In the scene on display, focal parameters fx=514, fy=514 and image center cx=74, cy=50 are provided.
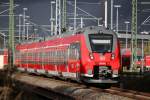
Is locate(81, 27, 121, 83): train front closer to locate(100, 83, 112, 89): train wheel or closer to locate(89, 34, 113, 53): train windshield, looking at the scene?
locate(89, 34, 113, 53): train windshield

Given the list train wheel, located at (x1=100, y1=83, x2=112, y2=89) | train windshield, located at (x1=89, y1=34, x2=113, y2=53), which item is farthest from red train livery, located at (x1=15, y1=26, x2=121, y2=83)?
train wheel, located at (x1=100, y1=83, x2=112, y2=89)

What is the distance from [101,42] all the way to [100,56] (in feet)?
2.83

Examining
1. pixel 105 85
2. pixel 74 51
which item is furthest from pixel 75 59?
pixel 105 85

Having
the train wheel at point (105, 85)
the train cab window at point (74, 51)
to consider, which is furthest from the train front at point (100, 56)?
the train wheel at point (105, 85)

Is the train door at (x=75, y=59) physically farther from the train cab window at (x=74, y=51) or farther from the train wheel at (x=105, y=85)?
the train wheel at (x=105, y=85)

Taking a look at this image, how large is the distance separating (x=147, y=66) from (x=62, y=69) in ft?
143

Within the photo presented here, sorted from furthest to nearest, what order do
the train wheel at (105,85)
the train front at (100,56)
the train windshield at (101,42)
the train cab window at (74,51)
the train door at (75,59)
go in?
1. the train wheel at (105,85)
2. the train cab window at (74,51)
3. the train door at (75,59)
4. the train windshield at (101,42)
5. the train front at (100,56)

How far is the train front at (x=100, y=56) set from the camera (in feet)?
88.9

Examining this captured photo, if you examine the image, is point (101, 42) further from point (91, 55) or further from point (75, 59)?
point (75, 59)

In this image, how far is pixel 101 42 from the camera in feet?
92.0

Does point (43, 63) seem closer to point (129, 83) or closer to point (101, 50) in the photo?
point (129, 83)

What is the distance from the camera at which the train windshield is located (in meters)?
27.9

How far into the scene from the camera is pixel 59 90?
23766 mm

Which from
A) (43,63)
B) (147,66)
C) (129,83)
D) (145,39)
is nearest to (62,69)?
(129,83)
